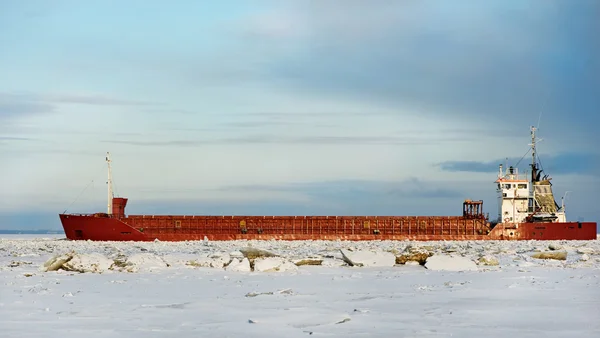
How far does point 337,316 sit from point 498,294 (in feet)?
10.4

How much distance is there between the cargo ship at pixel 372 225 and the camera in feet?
147

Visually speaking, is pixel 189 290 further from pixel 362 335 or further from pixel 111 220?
pixel 111 220

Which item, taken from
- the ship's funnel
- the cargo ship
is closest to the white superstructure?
the cargo ship

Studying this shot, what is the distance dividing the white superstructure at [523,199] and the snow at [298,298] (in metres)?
35.7

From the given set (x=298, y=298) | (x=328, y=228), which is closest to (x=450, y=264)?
(x=298, y=298)

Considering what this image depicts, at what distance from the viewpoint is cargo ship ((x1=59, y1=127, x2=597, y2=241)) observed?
44688 millimetres

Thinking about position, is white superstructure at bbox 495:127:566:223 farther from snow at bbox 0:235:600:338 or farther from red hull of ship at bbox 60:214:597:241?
snow at bbox 0:235:600:338

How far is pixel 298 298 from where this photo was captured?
29.4 ft

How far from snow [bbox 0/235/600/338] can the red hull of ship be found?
31.1 m

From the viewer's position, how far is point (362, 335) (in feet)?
20.0

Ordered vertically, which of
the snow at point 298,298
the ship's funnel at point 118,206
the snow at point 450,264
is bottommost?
the snow at point 298,298

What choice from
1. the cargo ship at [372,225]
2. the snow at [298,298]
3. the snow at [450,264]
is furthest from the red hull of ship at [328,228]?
the snow at [450,264]

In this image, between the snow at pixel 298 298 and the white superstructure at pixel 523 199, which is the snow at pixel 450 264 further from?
the white superstructure at pixel 523 199

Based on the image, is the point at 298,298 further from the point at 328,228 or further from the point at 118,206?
the point at 328,228
